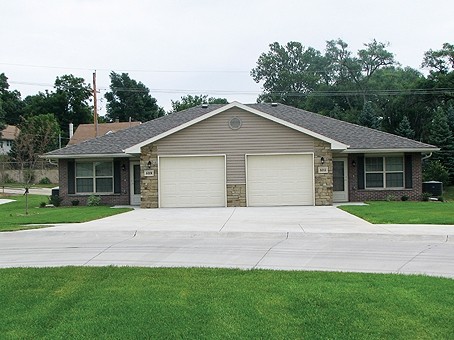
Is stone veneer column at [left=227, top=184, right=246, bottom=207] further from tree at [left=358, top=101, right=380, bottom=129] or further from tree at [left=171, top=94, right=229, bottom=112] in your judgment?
tree at [left=171, top=94, right=229, bottom=112]

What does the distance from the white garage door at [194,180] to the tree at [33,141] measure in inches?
940

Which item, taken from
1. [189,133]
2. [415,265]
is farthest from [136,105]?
[415,265]

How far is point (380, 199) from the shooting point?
934 inches

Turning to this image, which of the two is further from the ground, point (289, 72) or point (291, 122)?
point (289, 72)

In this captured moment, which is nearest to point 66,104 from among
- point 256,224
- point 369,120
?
point 369,120

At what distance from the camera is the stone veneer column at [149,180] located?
21.9m

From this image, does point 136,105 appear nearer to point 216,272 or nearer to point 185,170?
point 185,170

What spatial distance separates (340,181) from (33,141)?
33.9 metres

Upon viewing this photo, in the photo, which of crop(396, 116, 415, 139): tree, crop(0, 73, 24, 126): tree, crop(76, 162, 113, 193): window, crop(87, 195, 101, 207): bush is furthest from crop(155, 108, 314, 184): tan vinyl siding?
crop(0, 73, 24, 126): tree

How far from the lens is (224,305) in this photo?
5.70 m

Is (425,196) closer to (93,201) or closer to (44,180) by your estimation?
(93,201)

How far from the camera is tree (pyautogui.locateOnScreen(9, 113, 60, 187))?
4494cm

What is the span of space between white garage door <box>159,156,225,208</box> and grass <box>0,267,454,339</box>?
47.4ft

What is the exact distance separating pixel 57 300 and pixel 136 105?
71.8 meters
